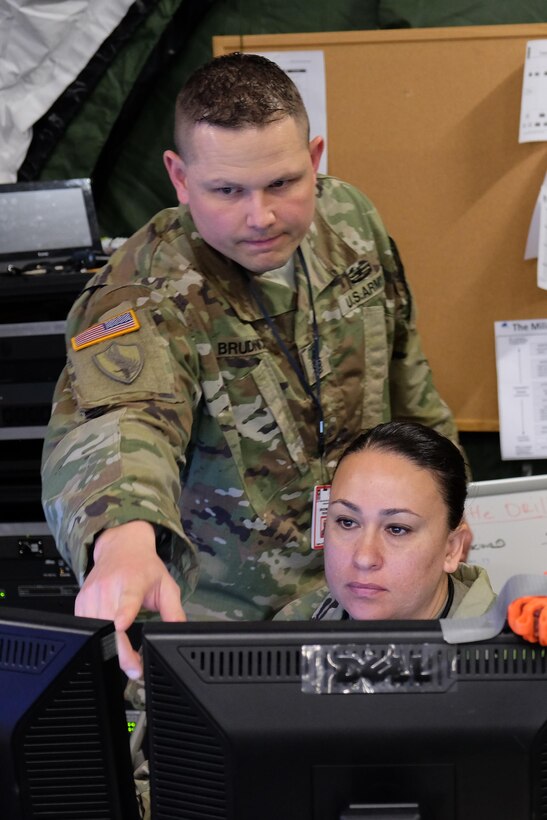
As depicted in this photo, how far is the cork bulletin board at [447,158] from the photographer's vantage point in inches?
99.0

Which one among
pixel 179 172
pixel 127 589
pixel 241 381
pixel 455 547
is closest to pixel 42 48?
pixel 179 172

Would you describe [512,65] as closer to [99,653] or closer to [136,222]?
[136,222]

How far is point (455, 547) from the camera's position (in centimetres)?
153

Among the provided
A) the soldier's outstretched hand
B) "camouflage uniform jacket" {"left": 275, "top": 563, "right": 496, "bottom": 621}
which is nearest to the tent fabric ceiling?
"camouflage uniform jacket" {"left": 275, "top": 563, "right": 496, "bottom": 621}

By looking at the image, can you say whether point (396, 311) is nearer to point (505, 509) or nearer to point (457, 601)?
point (457, 601)

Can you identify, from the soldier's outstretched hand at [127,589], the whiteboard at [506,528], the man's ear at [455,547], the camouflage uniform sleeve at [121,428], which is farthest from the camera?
the whiteboard at [506,528]

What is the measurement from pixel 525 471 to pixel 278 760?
200 cm

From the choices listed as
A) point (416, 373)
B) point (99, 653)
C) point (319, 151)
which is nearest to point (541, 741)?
point (99, 653)

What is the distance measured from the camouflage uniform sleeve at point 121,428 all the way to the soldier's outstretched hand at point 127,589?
0.05 m

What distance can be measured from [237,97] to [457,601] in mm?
763

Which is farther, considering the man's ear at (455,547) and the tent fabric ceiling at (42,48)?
the tent fabric ceiling at (42,48)

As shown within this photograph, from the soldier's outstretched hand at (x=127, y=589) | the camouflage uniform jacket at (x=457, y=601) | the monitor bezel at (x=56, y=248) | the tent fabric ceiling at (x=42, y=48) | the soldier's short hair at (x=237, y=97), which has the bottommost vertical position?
the camouflage uniform jacket at (x=457, y=601)

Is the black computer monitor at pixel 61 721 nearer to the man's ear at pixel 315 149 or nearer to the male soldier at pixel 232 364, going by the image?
the male soldier at pixel 232 364

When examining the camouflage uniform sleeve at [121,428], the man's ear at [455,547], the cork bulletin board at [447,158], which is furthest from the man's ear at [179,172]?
the cork bulletin board at [447,158]
